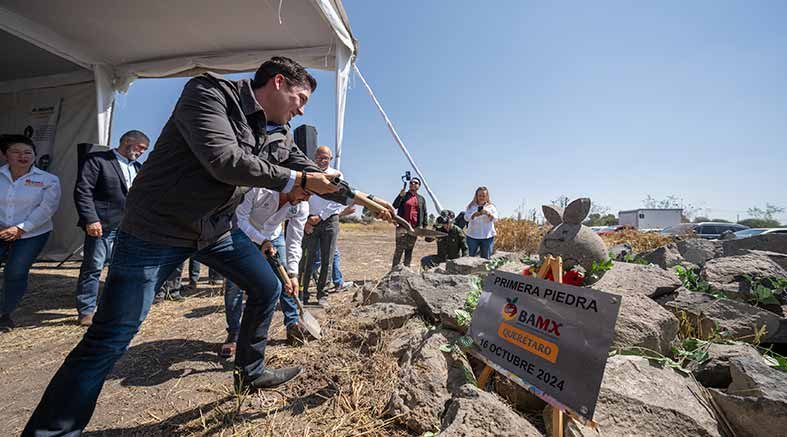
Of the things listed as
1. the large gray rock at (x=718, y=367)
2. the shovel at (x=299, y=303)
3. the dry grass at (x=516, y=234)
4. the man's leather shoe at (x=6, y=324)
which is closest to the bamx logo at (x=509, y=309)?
the large gray rock at (x=718, y=367)

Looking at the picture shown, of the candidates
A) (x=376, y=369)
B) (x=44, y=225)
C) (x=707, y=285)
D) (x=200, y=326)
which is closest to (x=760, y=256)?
(x=707, y=285)

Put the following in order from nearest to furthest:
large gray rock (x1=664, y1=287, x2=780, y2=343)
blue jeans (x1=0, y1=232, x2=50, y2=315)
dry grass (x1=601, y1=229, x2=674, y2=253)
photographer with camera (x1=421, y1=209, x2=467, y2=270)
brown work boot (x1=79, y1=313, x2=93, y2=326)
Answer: large gray rock (x1=664, y1=287, x2=780, y2=343) → blue jeans (x1=0, y1=232, x2=50, y2=315) → brown work boot (x1=79, y1=313, x2=93, y2=326) → photographer with camera (x1=421, y1=209, x2=467, y2=270) → dry grass (x1=601, y1=229, x2=674, y2=253)

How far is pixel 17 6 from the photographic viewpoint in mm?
4555

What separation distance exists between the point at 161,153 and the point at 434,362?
1.76m

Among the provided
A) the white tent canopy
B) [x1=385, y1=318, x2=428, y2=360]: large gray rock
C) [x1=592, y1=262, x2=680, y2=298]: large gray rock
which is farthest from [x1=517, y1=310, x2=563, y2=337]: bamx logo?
the white tent canopy

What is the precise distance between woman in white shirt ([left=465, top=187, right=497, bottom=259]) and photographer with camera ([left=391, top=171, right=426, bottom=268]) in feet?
2.82

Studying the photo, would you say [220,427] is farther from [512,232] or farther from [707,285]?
[512,232]

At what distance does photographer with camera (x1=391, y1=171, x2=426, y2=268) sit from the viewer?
5.81m

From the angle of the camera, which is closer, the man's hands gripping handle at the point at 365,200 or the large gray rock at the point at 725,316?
the man's hands gripping handle at the point at 365,200

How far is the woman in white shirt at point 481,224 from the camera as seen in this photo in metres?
5.74

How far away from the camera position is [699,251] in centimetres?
439

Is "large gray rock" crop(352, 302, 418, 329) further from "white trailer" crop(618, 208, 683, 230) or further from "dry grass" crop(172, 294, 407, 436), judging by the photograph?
"white trailer" crop(618, 208, 683, 230)

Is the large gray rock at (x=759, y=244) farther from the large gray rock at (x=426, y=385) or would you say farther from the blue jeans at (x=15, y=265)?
the blue jeans at (x=15, y=265)

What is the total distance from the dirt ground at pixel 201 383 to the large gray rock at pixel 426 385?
0.32ft
